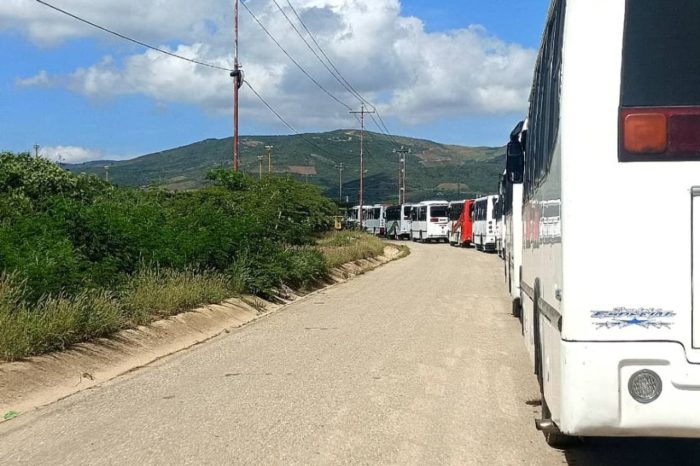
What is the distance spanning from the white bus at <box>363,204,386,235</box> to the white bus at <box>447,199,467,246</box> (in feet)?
57.0

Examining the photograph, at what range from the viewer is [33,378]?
30.4 feet

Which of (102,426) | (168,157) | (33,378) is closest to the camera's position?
(102,426)

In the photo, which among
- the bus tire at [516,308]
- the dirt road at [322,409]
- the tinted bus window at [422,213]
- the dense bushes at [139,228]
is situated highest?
the tinted bus window at [422,213]

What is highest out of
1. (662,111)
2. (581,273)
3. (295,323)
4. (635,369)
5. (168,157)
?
(168,157)

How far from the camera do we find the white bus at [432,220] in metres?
63.5

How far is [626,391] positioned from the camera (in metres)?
4.29

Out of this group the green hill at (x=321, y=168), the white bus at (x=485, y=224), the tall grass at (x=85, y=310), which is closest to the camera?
the tall grass at (x=85, y=310)

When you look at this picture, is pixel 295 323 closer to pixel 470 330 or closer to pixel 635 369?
pixel 470 330

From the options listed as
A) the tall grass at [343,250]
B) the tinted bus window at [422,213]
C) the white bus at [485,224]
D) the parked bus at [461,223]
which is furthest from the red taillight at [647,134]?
the tinted bus window at [422,213]

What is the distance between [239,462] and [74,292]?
19.9ft

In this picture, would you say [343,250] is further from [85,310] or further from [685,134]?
[685,134]

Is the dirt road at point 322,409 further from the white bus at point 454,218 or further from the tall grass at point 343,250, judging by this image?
the white bus at point 454,218

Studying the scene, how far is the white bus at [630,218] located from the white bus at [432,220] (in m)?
59.2

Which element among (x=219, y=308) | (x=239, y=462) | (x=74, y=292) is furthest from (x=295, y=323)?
(x=239, y=462)
